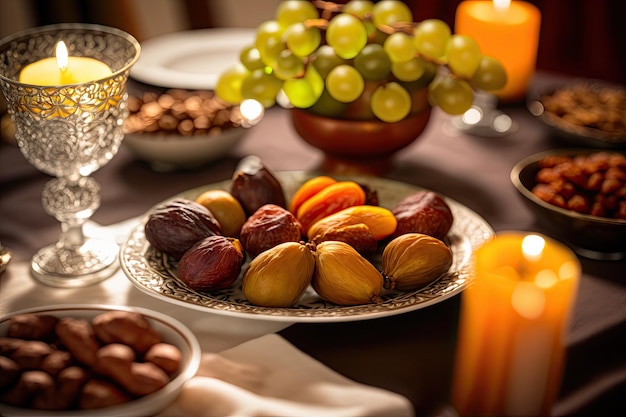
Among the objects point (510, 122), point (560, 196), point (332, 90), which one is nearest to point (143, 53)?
point (332, 90)

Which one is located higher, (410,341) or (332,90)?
(332,90)

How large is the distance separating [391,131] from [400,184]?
0.29 feet

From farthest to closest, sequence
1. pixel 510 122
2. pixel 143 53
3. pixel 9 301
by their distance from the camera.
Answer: pixel 143 53, pixel 510 122, pixel 9 301

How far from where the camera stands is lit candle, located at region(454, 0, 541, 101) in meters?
1.11

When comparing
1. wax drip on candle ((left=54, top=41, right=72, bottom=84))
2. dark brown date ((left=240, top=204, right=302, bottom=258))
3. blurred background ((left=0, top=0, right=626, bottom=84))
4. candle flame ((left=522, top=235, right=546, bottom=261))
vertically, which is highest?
wax drip on candle ((left=54, top=41, right=72, bottom=84))

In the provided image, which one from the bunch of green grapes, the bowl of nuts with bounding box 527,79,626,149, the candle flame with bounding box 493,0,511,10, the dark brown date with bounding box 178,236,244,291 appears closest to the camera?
the dark brown date with bounding box 178,236,244,291

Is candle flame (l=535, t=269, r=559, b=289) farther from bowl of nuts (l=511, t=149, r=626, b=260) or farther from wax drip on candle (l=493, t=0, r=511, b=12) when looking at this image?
wax drip on candle (l=493, t=0, r=511, b=12)

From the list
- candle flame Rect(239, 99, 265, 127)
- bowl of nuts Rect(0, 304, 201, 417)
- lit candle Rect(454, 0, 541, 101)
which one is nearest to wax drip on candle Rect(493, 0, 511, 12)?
lit candle Rect(454, 0, 541, 101)

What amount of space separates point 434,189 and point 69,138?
0.45 m

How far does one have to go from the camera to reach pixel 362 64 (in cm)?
90

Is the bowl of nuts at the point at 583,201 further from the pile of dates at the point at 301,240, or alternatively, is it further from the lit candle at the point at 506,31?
the lit candle at the point at 506,31

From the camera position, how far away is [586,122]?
1038 mm

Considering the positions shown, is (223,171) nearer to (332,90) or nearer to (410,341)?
(332,90)

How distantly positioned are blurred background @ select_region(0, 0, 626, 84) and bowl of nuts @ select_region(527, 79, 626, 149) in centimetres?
59
